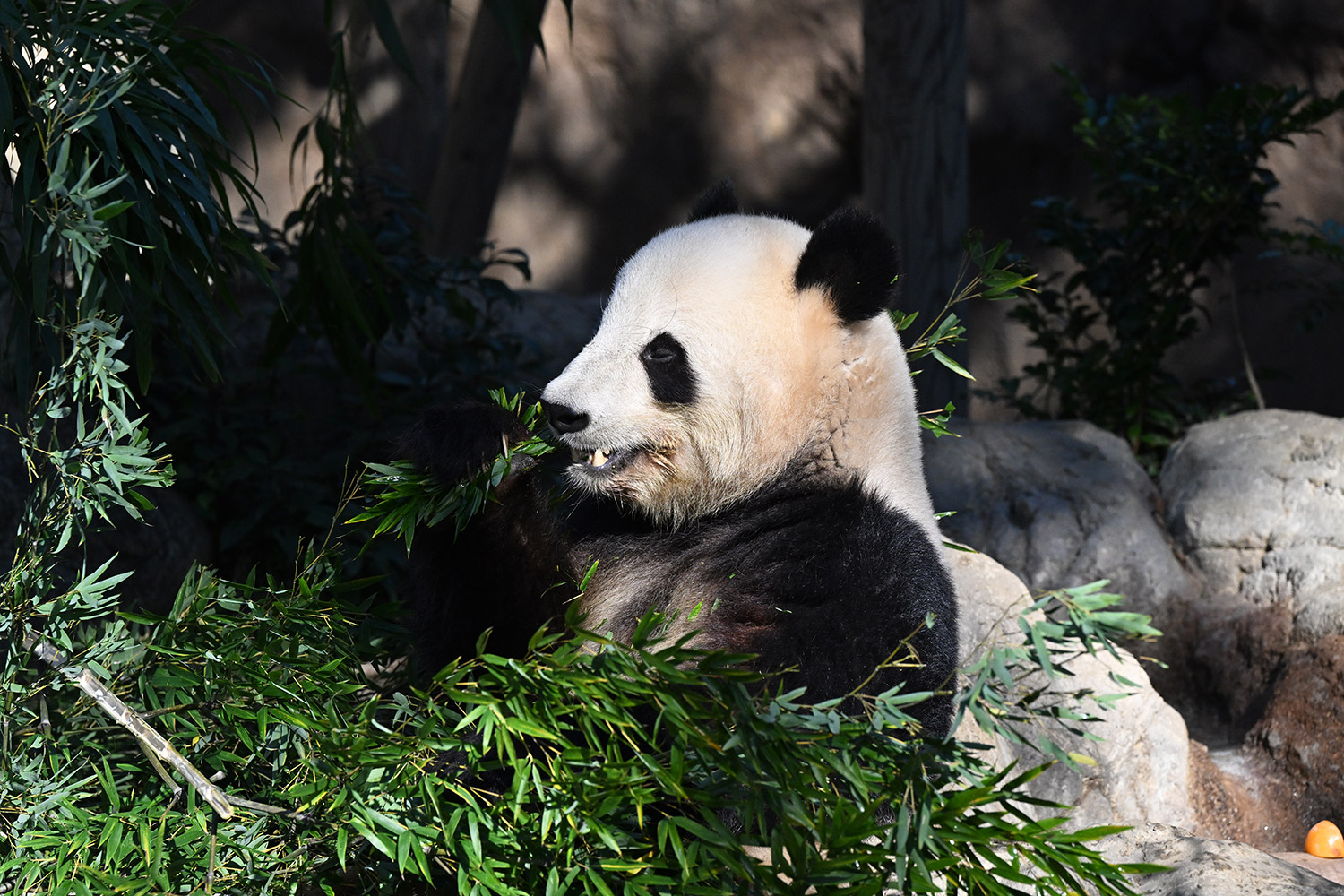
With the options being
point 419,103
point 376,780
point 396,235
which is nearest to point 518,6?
point 396,235

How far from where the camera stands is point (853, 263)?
1.81 meters

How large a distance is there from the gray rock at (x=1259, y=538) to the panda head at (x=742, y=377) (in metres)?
2.60

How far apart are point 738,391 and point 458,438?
451 millimetres

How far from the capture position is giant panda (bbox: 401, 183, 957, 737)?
1.70m

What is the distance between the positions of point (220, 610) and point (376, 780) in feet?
2.85

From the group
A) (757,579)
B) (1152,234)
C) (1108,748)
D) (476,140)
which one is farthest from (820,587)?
(476,140)

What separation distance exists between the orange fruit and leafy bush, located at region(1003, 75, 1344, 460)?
222 cm

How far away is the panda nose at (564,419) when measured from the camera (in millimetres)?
1771

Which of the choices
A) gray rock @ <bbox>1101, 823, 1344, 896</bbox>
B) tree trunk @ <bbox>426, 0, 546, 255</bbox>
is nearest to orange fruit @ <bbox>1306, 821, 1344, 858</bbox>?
gray rock @ <bbox>1101, 823, 1344, 896</bbox>

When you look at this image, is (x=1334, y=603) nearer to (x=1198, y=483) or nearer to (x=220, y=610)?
(x=1198, y=483)

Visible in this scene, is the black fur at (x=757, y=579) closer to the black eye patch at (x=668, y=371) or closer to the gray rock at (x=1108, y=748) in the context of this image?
the black eye patch at (x=668, y=371)

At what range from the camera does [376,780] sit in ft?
4.39

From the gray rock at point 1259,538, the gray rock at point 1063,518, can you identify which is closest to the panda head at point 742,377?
the gray rock at point 1063,518

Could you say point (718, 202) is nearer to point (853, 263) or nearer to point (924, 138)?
point (853, 263)
